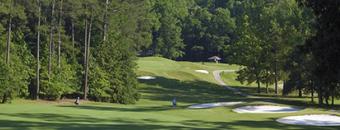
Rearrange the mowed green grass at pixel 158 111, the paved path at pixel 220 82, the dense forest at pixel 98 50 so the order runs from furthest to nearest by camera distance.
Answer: the paved path at pixel 220 82
the dense forest at pixel 98 50
the mowed green grass at pixel 158 111

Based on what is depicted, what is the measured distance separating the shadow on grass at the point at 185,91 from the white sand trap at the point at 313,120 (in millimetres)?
26711

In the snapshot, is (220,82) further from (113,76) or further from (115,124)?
Result: (115,124)

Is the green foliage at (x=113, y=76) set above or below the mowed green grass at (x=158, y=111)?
above

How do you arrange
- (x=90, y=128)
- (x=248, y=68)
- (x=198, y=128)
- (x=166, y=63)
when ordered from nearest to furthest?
(x=90, y=128) < (x=198, y=128) < (x=248, y=68) < (x=166, y=63)

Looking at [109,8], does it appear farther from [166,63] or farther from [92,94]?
[166,63]

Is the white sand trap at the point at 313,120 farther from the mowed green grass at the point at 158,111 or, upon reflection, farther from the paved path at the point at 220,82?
the paved path at the point at 220,82

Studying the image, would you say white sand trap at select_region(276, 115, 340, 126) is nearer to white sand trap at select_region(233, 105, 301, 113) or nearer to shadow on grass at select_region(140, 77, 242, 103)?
white sand trap at select_region(233, 105, 301, 113)

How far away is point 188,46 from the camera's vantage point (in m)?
135

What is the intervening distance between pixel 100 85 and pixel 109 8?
26.5ft

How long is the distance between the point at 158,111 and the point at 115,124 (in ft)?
45.2

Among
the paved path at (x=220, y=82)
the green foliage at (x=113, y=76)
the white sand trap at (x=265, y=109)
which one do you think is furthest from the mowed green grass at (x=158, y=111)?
the green foliage at (x=113, y=76)

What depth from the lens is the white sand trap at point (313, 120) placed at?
3081cm

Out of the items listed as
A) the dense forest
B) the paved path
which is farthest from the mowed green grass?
the dense forest

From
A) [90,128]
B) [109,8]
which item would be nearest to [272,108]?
[90,128]
